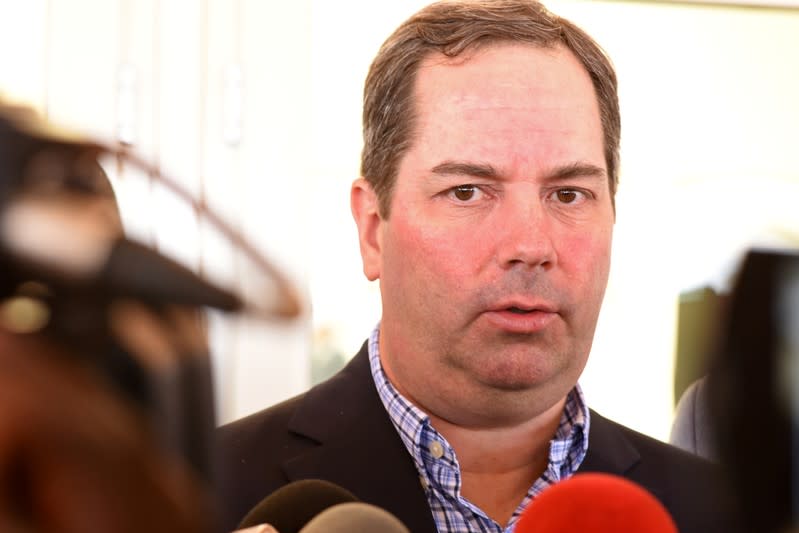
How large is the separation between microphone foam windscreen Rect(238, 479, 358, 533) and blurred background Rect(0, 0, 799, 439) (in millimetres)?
1110

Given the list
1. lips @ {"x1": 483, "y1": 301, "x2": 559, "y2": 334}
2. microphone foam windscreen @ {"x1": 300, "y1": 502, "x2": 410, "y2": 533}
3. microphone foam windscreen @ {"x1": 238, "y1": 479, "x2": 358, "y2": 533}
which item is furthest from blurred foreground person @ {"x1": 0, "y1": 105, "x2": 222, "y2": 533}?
lips @ {"x1": 483, "y1": 301, "x2": 559, "y2": 334}

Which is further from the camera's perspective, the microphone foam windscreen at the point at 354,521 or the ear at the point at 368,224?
the ear at the point at 368,224

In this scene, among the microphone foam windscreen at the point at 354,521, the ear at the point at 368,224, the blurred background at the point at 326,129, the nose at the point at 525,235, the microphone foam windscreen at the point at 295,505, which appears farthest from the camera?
the blurred background at the point at 326,129

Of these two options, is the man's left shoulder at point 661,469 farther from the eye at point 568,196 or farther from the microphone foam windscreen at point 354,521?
the microphone foam windscreen at point 354,521

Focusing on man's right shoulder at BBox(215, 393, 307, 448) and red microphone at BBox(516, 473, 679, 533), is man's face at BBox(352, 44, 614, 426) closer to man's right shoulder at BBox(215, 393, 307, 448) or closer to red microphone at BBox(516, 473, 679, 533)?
man's right shoulder at BBox(215, 393, 307, 448)

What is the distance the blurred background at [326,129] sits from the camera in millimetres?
1787

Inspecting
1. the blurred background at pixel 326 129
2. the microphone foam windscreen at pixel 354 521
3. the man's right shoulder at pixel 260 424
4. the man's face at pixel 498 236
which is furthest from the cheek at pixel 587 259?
the blurred background at pixel 326 129

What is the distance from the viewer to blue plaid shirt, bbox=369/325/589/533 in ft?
2.64

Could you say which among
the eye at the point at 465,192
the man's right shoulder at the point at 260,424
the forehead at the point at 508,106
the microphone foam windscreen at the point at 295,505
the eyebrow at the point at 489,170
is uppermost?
the forehead at the point at 508,106

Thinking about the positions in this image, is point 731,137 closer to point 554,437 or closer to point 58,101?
point 58,101

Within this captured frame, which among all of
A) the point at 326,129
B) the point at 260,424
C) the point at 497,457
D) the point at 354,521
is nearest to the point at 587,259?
the point at 497,457

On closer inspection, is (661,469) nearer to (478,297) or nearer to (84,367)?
(478,297)

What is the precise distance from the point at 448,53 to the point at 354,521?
0.48m

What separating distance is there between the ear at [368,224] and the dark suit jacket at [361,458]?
71 millimetres
